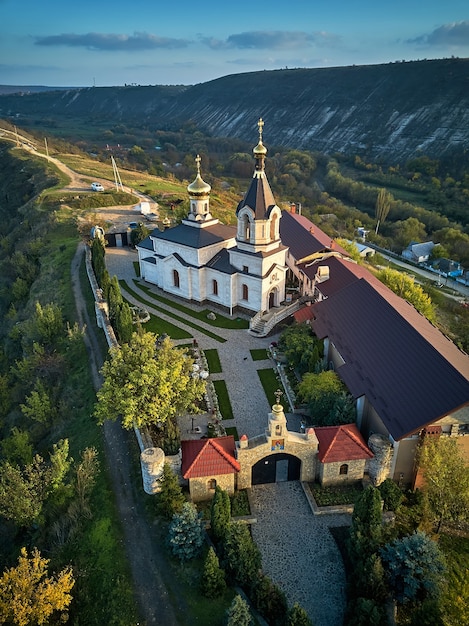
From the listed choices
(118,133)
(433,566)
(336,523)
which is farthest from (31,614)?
(118,133)

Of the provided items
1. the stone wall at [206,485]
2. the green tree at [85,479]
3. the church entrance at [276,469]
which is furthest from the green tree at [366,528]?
the green tree at [85,479]

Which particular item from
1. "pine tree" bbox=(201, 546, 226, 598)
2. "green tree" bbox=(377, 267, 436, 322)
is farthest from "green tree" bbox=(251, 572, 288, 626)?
"green tree" bbox=(377, 267, 436, 322)

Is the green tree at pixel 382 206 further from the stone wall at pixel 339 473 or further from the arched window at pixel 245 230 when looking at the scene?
the stone wall at pixel 339 473

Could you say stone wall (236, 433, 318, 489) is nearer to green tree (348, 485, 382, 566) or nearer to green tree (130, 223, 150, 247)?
green tree (348, 485, 382, 566)

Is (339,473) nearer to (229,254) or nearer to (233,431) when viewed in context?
(233,431)

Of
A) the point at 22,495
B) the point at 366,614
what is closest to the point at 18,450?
the point at 22,495

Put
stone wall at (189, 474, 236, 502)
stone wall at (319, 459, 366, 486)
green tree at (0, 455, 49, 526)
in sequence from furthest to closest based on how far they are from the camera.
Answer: stone wall at (319, 459, 366, 486) < stone wall at (189, 474, 236, 502) < green tree at (0, 455, 49, 526)
